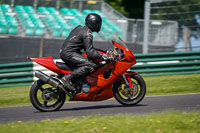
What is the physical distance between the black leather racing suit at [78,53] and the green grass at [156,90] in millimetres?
2700

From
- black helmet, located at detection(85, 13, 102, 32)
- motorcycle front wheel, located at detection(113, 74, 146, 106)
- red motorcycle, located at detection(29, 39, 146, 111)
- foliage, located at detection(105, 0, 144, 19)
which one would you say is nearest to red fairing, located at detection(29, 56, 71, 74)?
red motorcycle, located at detection(29, 39, 146, 111)

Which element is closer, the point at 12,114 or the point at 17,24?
→ the point at 12,114

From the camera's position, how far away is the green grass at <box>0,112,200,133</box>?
16.0 ft

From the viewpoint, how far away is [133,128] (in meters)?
4.96

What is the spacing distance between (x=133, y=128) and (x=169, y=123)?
58 cm

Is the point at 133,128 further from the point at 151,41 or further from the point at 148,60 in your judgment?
the point at 151,41

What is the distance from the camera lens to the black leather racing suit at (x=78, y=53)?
6715 millimetres

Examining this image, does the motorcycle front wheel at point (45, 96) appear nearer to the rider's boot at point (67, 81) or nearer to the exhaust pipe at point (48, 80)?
the exhaust pipe at point (48, 80)

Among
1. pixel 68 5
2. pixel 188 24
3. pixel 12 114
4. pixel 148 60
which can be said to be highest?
pixel 68 5

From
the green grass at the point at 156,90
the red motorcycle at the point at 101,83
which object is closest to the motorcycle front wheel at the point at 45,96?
the red motorcycle at the point at 101,83

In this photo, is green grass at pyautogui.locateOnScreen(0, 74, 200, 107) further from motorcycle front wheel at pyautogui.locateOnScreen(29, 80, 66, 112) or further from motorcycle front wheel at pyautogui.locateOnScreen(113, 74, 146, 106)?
motorcycle front wheel at pyautogui.locateOnScreen(113, 74, 146, 106)

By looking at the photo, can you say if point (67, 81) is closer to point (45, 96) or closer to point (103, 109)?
point (45, 96)

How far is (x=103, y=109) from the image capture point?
7004 mm

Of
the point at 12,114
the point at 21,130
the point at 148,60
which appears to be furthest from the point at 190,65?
the point at 21,130
